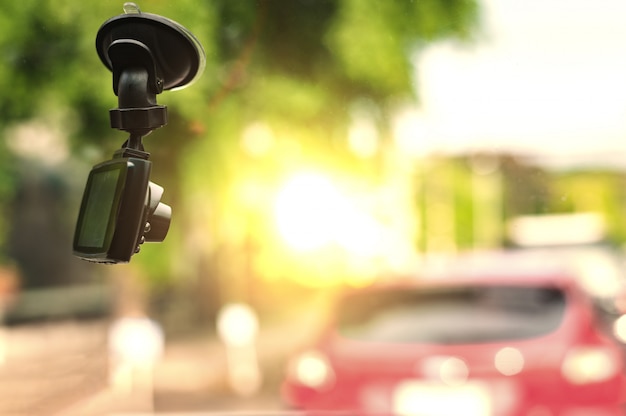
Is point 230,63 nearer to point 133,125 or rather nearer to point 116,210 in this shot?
point 133,125

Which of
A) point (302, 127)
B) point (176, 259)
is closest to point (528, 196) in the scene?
point (302, 127)

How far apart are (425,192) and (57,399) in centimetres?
1226

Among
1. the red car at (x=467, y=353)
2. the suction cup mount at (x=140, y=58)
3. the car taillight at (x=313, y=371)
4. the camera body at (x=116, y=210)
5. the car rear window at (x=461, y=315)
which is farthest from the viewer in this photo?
the car taillight at (x=313, y=371)

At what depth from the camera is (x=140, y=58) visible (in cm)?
282

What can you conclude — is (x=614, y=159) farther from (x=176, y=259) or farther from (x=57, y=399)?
(x=176, y=259)

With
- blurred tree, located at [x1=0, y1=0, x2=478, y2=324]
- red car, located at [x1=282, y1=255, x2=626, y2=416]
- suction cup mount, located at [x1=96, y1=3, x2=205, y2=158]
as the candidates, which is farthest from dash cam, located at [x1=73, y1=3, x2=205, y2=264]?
red car, located at [x1=282, y1=255, x2=626, y2=416]

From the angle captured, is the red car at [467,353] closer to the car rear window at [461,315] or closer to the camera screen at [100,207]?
the car rear window at [461,315]

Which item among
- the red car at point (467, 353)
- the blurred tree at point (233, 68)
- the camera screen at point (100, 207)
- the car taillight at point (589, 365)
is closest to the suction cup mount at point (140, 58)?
the camera screen at point (100, 207)

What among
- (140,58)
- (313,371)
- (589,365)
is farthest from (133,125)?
(589,365)

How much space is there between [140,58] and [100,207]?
0.47 metres

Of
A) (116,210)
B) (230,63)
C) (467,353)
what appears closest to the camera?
(116,210)

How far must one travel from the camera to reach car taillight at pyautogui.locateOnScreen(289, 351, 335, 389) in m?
5.57

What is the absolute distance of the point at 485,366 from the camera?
207 inches

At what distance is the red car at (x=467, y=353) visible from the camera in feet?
17.0
